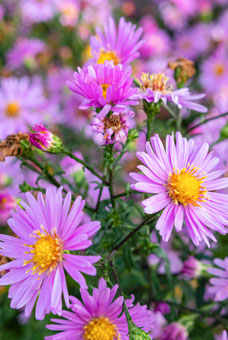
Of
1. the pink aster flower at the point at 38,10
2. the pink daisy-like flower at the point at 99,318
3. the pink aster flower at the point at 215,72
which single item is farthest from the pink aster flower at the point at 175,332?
the pink aster flower at the point at 38,10

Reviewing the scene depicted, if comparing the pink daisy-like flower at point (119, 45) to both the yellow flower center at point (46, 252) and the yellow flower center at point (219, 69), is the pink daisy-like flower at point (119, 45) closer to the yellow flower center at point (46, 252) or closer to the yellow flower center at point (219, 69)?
the yellow flower center at point (46, 252)

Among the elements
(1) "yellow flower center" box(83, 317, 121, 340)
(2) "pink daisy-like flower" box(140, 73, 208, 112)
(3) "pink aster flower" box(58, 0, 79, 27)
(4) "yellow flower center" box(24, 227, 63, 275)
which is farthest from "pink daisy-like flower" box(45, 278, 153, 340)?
(3) "pink aster flower" box(58, 0, 79, 27)

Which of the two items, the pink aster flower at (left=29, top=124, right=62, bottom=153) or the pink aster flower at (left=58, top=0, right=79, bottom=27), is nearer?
the pink aster flower at (left=29, top=124, right=62, bottom=153)

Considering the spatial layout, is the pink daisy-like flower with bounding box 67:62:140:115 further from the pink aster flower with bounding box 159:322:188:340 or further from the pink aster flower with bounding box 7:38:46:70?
the pink aster flower with bounding box 7:38:46:70

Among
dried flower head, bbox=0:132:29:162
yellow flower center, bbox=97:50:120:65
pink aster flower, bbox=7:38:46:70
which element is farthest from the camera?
pink aster flower, bbox=7:38:46:70

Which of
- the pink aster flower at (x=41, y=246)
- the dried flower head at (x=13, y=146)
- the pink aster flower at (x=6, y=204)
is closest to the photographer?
the pink aster flower at (x=41, y=246)

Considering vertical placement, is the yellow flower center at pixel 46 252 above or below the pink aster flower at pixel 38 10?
below

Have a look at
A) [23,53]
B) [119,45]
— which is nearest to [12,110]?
[23,53]
